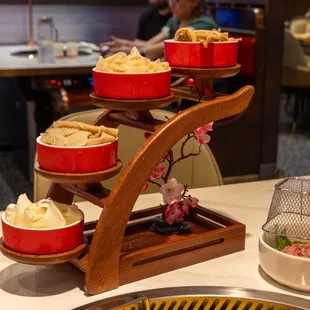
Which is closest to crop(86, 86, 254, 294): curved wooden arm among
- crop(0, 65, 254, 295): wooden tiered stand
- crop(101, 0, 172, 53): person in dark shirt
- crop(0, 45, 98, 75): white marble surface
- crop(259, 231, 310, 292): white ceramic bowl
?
crop(0, 65, 254, 295): wooden tiered stand

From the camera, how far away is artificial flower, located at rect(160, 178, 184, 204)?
3.72 feet

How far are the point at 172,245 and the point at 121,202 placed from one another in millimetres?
150

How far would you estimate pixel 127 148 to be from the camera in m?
1.75

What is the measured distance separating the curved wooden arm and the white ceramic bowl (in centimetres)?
23

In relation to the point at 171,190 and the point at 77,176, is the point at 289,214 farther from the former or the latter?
the point at 77,176

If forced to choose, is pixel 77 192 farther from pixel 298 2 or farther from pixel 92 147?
pixel 298 2

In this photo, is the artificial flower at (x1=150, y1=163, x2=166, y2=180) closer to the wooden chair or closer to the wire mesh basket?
the wire mesh basket

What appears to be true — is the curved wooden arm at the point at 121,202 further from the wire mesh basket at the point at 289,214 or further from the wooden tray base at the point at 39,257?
the wire mesh basket at the point at 289,214

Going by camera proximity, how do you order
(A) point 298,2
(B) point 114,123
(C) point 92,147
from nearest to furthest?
(C) point 92,147, (B) point 114,123, (A) point 298,2

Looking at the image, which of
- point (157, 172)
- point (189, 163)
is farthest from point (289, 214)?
point (189, 163)

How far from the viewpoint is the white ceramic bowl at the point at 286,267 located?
976 mm

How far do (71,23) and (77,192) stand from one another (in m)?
4.25

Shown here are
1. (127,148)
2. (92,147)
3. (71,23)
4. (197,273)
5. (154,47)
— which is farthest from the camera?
(71,23)

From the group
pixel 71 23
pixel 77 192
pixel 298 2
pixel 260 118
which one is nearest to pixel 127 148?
pixel 77 192
